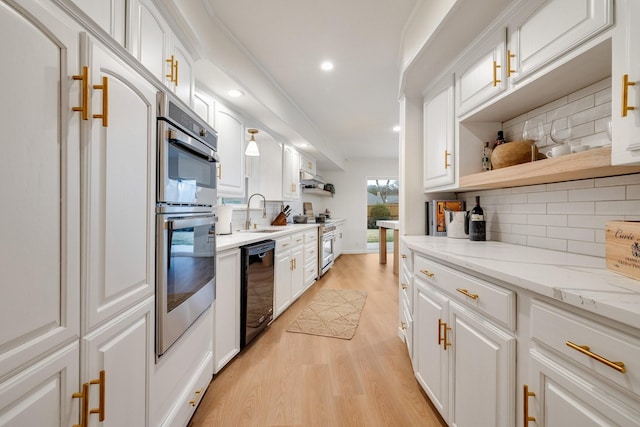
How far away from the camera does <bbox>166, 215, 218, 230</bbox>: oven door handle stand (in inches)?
47.3

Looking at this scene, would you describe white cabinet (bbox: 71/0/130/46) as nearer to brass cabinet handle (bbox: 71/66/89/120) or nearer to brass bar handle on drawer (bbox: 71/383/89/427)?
brass cabinet handle (bbox: 71/66/89/120)

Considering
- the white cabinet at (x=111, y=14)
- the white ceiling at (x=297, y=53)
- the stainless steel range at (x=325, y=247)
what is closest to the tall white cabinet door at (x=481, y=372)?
the white cabinet at (x=111, y=14)

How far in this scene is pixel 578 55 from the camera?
107cm

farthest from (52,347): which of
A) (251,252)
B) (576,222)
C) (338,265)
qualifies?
(338,265)

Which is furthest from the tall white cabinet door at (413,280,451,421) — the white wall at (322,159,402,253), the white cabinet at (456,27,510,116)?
the white wall at (322,159,402,253)

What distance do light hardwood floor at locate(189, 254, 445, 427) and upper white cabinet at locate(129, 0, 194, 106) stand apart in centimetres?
185

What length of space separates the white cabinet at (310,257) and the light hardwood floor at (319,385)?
3.66 ft

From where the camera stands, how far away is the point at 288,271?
3.12m

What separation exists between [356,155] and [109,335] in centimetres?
681

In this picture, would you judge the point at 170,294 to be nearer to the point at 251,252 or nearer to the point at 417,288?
the point at 251,252

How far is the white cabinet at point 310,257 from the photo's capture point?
3.78 m

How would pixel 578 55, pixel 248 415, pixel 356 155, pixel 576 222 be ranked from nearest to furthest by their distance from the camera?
pixel 578 55, pixel 576 222, pixel 248 415, pixel 356 155

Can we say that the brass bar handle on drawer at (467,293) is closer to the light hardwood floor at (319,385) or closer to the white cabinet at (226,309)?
the light hardwood floor at (319,385)

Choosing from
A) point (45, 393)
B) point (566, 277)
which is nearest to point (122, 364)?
point (45, 393)
